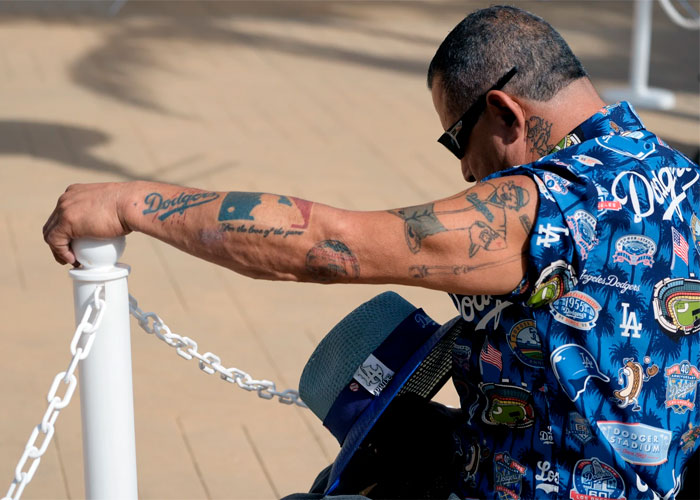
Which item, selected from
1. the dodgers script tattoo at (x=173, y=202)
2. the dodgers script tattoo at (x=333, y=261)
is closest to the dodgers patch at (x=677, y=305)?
the dodgers script tattoo at (x=333, y=261)

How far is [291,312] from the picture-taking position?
433 centimetres

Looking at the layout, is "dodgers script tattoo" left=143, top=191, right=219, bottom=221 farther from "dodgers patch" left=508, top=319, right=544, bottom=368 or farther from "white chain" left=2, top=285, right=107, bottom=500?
"dodgers patch" left=508, top=319, right=544, bottom=368

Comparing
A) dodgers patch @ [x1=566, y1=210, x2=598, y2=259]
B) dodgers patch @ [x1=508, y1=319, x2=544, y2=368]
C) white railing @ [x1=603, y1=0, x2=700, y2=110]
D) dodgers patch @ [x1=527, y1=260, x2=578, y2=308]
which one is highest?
dodgers patch @ [x1=566, y1=210, x2=598, y2=259]

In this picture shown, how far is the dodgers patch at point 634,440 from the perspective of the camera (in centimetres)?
177

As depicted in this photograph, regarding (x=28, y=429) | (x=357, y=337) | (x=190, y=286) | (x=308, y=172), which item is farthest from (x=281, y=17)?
(x=357, y=337)

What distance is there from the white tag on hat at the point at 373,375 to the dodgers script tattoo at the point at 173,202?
53 centimetres

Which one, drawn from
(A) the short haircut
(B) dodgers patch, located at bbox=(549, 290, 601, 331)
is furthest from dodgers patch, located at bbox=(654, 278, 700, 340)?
(A) the short haircut

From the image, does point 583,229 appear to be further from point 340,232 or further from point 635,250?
point 340,232

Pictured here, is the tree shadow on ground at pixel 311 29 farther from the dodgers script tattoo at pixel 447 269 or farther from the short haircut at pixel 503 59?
the dodgers script tattoo at pixel 447 269

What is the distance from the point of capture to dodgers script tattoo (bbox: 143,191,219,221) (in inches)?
66.1

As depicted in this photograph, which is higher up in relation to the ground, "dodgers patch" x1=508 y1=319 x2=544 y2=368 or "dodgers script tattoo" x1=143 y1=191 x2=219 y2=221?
"dodgers script tattoo" x1=143 y1=191 x2=219 y2=221

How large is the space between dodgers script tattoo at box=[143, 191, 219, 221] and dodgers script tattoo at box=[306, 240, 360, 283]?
0.20 m

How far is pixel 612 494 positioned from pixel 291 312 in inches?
104

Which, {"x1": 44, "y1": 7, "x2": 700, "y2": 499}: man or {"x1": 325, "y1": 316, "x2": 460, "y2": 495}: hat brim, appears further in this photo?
{"x1": 325, "y1": 316, "x2": 460, "y2": 495}: hat brim
